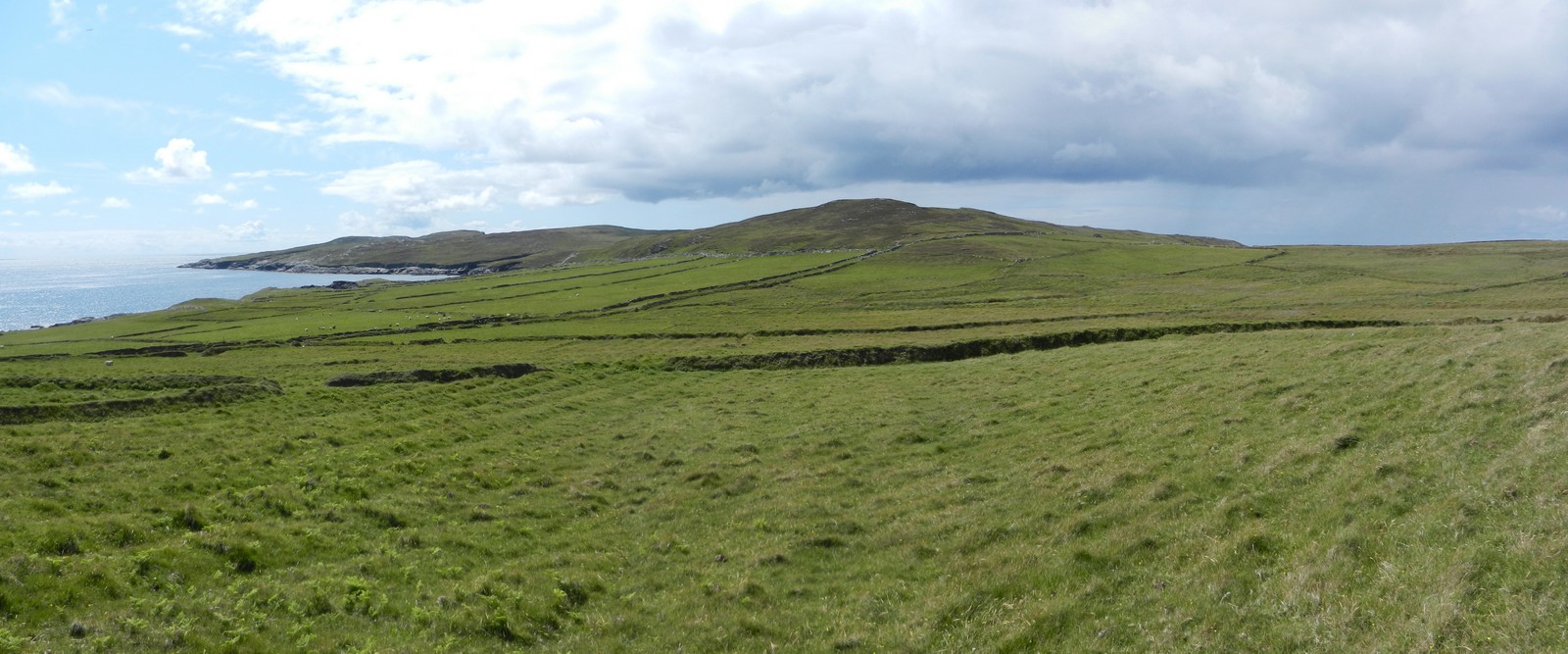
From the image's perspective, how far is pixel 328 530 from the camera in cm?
2041

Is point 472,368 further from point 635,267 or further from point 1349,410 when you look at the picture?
point 635,267

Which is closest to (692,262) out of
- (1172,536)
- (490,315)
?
(490,315)

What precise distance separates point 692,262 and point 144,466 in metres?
157

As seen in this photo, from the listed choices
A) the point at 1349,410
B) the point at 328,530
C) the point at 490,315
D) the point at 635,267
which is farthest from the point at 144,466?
the point at 635,267

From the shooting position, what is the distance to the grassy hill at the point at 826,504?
41.4 feet

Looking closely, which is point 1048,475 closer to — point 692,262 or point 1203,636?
point 1203,636

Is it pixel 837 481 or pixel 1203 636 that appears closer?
pixel 1203 636

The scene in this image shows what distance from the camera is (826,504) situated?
22.5 metres

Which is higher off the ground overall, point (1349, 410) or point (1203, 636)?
point (1349, 410)

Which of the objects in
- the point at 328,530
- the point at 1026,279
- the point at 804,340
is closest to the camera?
the point at 328,530

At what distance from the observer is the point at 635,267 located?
575 feet

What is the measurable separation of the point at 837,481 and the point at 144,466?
75.7ft

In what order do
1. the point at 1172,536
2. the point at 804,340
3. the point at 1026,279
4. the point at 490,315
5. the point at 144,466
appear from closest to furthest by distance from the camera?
the point at 1172,536, the point at 144,466, the point at 804,340, the point at 490,315, the point at 1026,279

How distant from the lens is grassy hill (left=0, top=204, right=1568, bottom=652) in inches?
496
